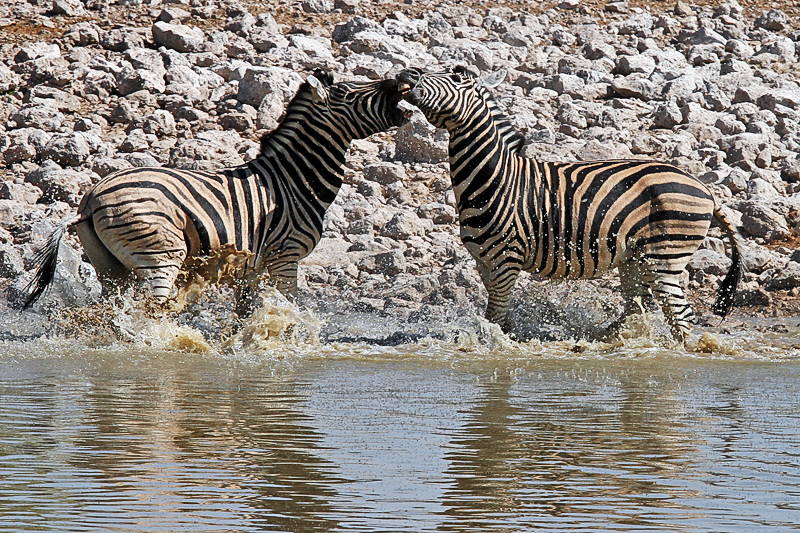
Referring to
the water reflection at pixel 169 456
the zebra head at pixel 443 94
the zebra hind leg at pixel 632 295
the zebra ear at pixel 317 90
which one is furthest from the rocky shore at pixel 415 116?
the water reflection at pixel 169 456

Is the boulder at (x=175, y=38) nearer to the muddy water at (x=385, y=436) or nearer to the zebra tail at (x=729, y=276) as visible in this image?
the muddy water at (x=385, y=436)

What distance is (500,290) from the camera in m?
8.26

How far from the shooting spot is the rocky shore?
10492 mm

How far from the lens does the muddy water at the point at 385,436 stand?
372cm

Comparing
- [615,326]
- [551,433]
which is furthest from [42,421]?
[615,326]

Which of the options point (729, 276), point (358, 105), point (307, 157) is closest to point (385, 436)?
point (307, 157)

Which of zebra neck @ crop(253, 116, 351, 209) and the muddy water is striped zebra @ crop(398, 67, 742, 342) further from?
zebra neck @ crop(253, 116, 351, 209)

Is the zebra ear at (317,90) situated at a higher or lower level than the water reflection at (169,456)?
higher

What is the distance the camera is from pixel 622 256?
8484 millimetres

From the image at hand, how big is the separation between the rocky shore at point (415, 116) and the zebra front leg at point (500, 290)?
2.95ft

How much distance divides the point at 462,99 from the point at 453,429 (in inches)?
155

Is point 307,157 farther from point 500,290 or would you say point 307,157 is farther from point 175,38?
point 175,38

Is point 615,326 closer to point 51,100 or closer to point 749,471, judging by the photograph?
point 749,471

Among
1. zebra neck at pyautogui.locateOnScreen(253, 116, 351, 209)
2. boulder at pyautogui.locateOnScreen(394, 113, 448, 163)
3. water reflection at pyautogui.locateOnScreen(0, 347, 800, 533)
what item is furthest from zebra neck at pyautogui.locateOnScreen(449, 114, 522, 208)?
boulder at pyautogui.locateOnScreen(394, 113, 448, 163)
